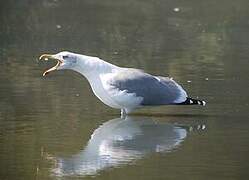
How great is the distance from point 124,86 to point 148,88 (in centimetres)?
31

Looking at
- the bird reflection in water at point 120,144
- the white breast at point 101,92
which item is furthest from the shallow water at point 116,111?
the white breast at point 101,92

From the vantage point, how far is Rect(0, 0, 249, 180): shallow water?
7.22 meters

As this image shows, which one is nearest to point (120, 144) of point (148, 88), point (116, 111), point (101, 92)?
point (101, 92)

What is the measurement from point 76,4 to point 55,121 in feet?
32.6

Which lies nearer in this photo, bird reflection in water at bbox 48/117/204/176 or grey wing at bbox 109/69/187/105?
bird reflection in water at bbox 48/117/204/176

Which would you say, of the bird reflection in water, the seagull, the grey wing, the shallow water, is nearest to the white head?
the seagull

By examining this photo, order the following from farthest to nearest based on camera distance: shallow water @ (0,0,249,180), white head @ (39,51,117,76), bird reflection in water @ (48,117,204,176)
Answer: white head @ (39,51,117,76), shallow water @ (0,0,249,180), bird reflection in water @ (48,117,204,176)

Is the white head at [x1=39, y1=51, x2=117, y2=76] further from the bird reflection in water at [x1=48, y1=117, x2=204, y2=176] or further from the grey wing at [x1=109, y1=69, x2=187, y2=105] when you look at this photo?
the bird reflection in water at [x1=48, y1=117, x2=204, y2=176]

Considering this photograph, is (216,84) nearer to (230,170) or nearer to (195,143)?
(195,143)

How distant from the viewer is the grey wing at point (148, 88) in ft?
30.0

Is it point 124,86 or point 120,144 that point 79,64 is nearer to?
point 124,86

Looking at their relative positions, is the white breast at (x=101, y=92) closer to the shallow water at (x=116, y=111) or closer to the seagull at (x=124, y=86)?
the seagull at (x=124, y=86)

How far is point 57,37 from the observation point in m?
14.2

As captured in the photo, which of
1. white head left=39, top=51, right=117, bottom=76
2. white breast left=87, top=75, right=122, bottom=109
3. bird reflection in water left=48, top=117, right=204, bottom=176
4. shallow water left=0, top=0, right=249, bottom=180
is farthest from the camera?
white head left=39, top=51, right=117, bottom=76
